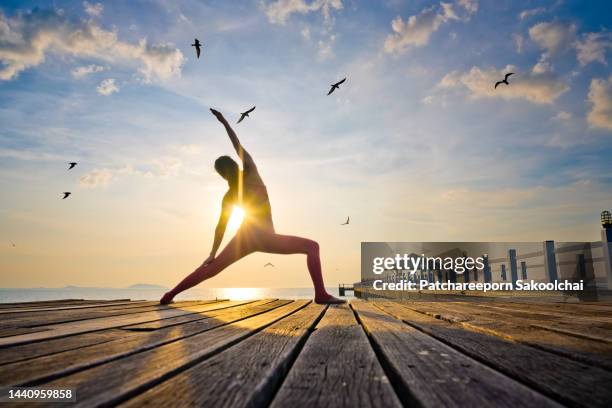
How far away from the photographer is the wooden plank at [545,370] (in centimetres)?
77

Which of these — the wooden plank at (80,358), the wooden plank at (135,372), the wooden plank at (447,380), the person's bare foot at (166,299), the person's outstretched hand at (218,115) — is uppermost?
the person's outstretched hand at (218,115)

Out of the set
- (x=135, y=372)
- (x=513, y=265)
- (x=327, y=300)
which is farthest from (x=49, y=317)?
(x=513, y=265)

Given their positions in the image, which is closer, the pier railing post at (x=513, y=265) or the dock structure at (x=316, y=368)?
the dock structure at (x=316, y=368)

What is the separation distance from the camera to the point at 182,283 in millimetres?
4789

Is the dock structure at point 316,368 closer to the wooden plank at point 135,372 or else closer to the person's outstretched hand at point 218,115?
the wooden plank at point 135,372

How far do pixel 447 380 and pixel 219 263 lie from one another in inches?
166

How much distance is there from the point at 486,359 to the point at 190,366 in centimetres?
93

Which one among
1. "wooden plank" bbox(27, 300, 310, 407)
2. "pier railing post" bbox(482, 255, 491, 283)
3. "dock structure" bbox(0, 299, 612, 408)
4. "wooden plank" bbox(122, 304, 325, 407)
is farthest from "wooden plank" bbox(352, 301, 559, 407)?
"pier railing post" bbox(482, 255, 491, 283)

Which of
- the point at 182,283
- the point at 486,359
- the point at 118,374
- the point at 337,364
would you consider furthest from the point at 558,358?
the point at 182,283

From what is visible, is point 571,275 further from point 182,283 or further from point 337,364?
point 337,364

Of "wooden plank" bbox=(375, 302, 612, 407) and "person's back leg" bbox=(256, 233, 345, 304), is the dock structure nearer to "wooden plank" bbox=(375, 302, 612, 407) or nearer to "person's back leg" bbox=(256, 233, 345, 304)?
"wooden plank" bbox=(375, 302, 612, 407)

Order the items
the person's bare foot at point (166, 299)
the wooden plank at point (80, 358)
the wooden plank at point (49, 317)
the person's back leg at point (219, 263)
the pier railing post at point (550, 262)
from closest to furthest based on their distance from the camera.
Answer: the wooden plank at point (80, 358)
the wooden plank at point (49, 317)
the person's bare foot at point (166, 299)
the person's back leg at point (219, 263)
the pier railing post at point (550, 262)

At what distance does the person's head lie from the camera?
4.65 meters

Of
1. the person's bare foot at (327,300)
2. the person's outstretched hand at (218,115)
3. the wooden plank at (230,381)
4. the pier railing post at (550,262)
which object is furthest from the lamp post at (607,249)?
the wooden plank at (230,381)
